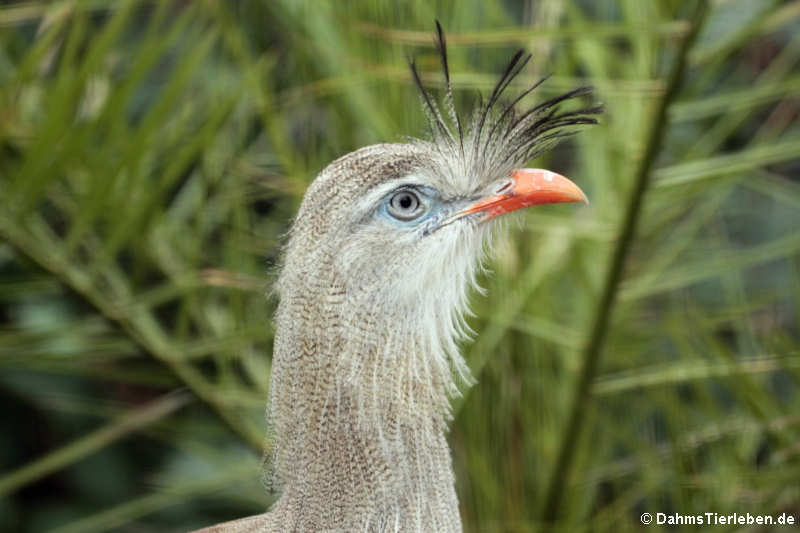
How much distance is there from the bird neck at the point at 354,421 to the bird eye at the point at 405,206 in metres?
0.13

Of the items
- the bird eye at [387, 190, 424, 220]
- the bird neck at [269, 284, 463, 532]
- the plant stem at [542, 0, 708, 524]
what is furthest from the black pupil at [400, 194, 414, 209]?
the plant stem at [542, 0, 708, 524]

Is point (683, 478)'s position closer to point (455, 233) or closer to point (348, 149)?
point (455, 233)

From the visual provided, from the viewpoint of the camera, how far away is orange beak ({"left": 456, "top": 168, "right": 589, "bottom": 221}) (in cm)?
118

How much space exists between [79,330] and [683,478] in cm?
117

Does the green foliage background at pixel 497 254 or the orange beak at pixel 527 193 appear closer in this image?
the orange beak at pixel 527 193

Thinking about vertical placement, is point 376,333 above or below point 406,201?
below

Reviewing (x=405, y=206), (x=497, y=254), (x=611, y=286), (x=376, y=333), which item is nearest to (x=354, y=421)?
(x=376, y=333)

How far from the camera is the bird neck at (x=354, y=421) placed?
111 cm

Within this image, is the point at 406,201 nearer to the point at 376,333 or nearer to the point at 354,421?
the point at 376,333

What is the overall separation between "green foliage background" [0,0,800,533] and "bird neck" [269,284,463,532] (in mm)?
291

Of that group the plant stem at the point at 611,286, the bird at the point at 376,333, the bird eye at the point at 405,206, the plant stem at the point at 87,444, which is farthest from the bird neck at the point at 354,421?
the plant stem at the point at 87,444

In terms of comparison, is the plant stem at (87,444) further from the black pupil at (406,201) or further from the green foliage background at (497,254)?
the black pupil at (406,201)

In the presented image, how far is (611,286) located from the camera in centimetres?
161

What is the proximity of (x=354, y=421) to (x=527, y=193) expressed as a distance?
1.24ft
